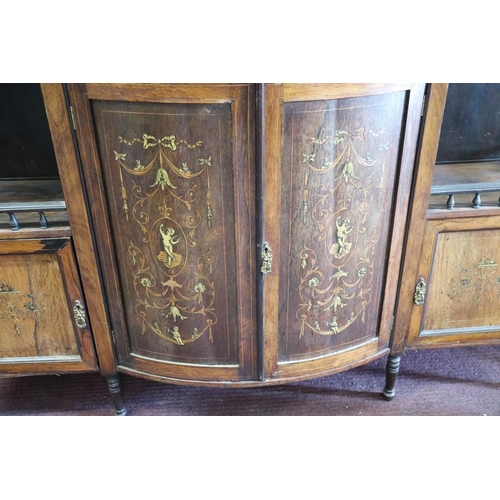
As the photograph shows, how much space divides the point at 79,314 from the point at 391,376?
761mm

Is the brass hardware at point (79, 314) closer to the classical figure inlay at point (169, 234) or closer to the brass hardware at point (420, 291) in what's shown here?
the classical figure inlay at point (169, 234)

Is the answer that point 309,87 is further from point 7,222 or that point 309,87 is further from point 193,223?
point 7,222

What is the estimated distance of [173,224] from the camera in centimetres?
Result: 87

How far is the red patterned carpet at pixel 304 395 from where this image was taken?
1.22 m

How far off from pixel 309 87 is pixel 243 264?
34 cm

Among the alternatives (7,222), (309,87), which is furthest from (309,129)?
(7,222)

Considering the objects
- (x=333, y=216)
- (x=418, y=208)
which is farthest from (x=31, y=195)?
(x=418, y=208)

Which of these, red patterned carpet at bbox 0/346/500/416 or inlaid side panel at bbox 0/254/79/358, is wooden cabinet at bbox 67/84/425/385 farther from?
red patterned carpet at bbox 0/346/500/416

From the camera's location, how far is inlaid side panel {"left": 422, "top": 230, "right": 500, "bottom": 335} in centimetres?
103

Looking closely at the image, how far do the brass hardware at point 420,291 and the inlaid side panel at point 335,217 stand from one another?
0.09 meters

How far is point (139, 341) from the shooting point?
1030 mm

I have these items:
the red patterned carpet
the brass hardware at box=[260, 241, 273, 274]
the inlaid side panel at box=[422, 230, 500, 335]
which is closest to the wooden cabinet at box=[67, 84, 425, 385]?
the brass hardware at box=[260, 241, 273, 274]

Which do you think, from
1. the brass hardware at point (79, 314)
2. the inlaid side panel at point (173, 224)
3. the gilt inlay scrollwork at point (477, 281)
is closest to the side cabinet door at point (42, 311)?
the brass hardware at point (79, 314)

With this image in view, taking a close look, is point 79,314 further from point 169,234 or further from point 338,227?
point 338,227
